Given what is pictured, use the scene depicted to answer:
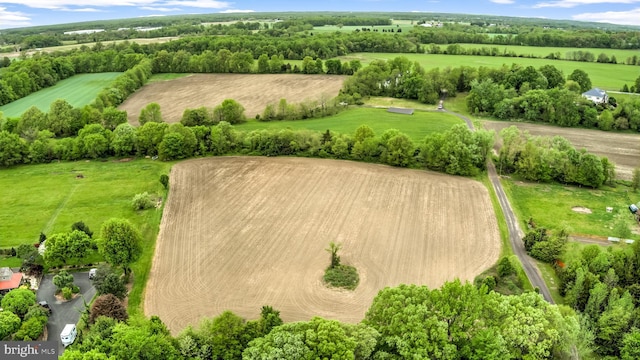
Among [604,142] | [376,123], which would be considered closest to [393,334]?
[376,123]

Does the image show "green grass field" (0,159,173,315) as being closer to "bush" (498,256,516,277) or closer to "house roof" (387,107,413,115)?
"bush" (498,256,516,277)

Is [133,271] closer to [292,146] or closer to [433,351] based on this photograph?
[433,351]

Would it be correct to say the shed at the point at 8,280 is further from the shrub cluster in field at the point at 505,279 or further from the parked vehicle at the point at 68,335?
the shrub cluster in field at the point at 505,279

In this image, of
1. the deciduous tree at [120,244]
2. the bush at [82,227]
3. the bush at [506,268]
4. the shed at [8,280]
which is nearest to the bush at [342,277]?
the bush at [506,268]

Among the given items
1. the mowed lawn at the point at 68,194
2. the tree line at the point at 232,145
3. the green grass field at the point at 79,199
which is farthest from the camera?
the tree line at the point at 232,145

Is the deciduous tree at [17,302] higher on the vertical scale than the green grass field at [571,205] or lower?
lower

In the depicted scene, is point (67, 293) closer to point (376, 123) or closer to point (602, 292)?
point (602, 292)

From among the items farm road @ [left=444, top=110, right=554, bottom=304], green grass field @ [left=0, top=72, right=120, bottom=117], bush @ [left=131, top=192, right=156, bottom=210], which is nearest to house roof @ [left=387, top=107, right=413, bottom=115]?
farm road @ [left=444, top=110, right=554, bottom=304]

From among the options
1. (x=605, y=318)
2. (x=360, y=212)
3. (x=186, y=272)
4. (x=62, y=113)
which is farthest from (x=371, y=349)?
(x=62, y=113)
